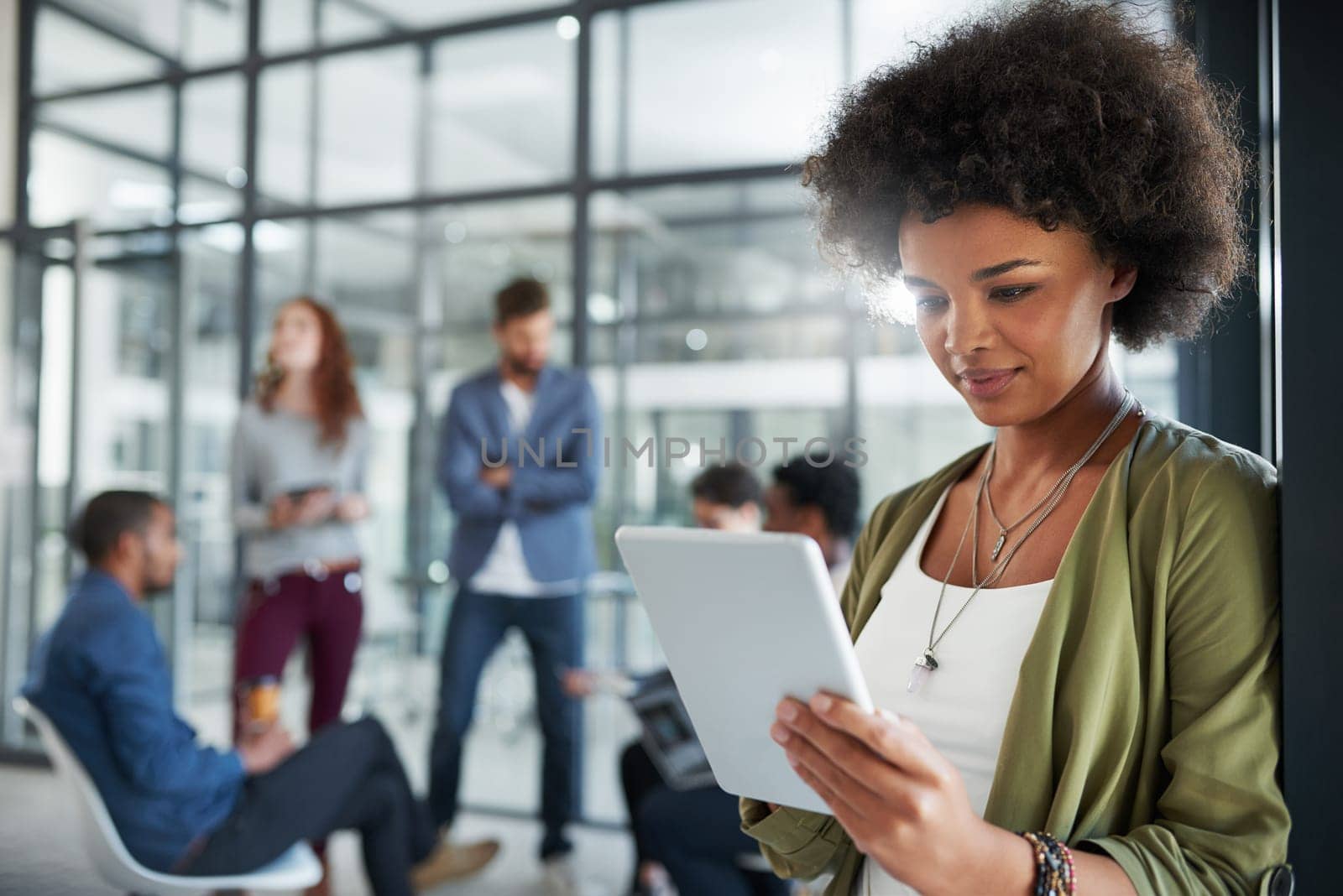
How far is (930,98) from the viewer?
896 millimetres

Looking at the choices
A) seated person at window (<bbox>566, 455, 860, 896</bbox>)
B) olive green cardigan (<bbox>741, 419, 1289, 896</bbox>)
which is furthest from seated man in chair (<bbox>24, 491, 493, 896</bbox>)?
olive green cardigan (<bbox>741, 419, 1289, 896</bbox>)

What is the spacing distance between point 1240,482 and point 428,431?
3441mm

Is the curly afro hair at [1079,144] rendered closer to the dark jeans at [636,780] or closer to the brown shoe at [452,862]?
the dark jeans at [636,780]

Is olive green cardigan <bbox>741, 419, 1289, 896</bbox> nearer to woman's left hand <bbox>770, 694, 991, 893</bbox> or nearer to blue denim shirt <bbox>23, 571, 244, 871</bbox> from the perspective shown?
woman's left hand <bbox>770, 694, 991, 893</bbox>

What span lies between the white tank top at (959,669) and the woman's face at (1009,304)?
16cm

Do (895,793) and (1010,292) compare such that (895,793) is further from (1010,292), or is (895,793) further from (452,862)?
(452,862)

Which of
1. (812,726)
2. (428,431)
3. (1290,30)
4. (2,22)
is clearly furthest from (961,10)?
(428,431)

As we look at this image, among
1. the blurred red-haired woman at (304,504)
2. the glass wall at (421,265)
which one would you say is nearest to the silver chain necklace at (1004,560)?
the glass wall at (421,265)

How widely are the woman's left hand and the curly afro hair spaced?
0.42m

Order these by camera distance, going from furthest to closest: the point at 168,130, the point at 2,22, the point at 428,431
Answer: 1. the point at 168,130
2. the point at 428,431
3. the point at 2,22

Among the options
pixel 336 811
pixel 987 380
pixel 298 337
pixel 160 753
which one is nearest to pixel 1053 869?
pixel 987 380

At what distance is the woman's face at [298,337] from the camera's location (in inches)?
128

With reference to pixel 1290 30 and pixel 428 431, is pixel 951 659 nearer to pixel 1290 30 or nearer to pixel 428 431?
pixel 1290 30

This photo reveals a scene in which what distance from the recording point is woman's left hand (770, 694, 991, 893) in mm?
644
